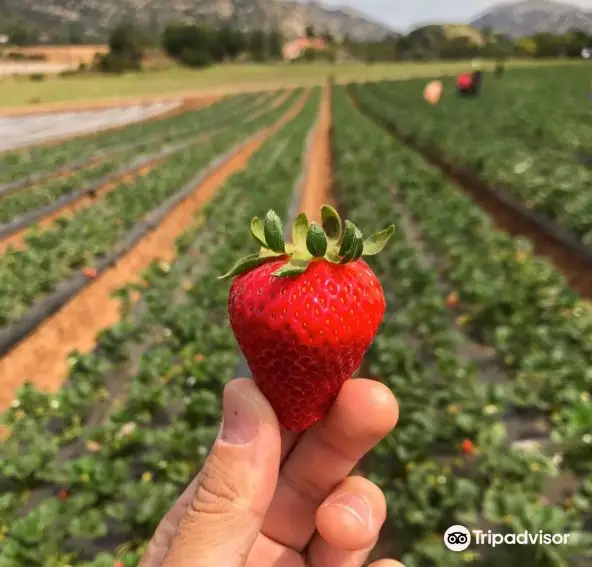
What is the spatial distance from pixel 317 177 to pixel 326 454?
480 inches

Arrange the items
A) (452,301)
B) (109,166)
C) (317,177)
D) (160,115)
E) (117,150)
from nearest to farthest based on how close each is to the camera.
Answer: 1. (452,301)
2. (109,166)
3. (317,177)
4. (117,150)
5. (160,115)

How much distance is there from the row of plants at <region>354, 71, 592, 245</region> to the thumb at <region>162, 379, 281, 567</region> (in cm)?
683

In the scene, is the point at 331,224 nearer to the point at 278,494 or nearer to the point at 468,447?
the point at 278,494

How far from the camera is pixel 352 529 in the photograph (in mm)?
1523

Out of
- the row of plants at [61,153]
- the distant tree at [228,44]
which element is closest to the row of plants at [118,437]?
the row of plants at [61,153]

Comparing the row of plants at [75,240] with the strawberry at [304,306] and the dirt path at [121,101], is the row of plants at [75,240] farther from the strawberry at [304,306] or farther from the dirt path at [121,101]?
the dirt path at [121,101]

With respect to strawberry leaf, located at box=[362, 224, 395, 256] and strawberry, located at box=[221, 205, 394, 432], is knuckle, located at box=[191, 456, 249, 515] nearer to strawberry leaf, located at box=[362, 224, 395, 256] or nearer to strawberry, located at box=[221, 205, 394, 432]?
strawberry, located at box=[221, 205, 394, 432]

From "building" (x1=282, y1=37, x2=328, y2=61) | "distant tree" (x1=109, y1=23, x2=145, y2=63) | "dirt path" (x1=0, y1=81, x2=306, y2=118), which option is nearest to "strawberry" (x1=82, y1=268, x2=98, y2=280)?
"dirt path" (x1=0, y1=81, x2=306, y2=118)

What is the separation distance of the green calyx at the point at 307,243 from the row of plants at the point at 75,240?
473 cm

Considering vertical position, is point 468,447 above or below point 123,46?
above

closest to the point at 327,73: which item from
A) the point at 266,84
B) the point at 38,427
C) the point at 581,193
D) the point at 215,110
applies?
the point at 266,84

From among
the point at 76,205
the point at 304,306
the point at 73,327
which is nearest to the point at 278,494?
the point at 304,306

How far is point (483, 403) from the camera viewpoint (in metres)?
3.58

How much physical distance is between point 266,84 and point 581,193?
50.8m
